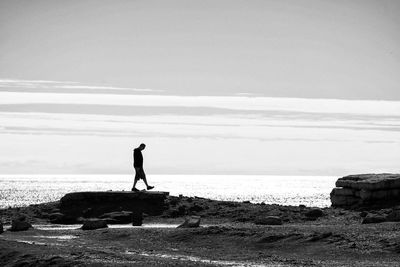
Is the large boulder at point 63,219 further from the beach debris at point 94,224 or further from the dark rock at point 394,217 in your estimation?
the dark rock at point 394,217

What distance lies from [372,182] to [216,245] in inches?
509

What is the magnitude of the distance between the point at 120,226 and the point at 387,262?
1510 cm

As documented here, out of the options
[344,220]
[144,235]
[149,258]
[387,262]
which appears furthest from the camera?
[344,220]

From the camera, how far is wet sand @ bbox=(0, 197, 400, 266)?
1059 inches

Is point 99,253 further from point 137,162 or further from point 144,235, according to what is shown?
point 137,162

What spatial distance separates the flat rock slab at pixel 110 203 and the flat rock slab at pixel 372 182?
27.7 ft

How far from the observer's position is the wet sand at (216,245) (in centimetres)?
2689

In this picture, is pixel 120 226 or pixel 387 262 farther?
pixel 120 226

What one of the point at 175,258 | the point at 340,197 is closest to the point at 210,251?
the point at 175,258

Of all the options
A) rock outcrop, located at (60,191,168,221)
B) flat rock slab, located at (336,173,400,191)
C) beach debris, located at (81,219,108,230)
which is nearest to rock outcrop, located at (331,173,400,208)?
flat rock slab, located at (336,173,400,191)

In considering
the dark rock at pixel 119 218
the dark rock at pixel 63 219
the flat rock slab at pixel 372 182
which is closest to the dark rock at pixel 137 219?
the dark rock at pixel 119 218

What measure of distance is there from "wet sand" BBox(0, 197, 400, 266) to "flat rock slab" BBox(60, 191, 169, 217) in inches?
139

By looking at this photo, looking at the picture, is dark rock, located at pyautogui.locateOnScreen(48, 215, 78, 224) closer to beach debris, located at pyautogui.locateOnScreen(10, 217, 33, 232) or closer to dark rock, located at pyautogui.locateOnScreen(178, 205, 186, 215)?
beach debris, located at pyautogui.locateOnScreen(10, 217, 33, 232)

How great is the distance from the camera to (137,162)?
44.4 meters
